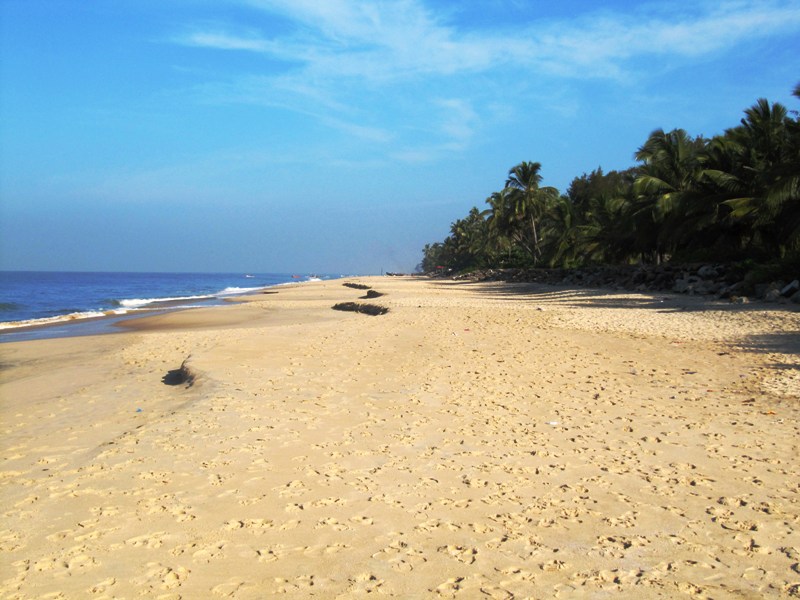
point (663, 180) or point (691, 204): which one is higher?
point (663, 180)

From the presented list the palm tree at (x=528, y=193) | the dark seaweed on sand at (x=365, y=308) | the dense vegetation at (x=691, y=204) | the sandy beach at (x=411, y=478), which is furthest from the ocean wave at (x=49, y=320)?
the palm tree at (x=528, y=193)

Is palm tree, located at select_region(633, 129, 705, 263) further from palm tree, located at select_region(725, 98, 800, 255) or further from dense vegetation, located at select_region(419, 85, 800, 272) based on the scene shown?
palm tree, located at select_region(725, 98, 800, 255)

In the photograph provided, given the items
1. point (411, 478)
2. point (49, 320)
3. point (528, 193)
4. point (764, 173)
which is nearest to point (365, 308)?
point (49, 320)

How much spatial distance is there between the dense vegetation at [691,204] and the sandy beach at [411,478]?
13.8 m

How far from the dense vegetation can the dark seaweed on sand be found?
13493 millimetres

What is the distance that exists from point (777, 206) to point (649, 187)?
41.6ft

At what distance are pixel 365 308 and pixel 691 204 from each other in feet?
51.0

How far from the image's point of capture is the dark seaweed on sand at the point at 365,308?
2197 centimetres

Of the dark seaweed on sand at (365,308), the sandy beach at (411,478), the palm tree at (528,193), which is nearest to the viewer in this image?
the sandy beach at (411,478)

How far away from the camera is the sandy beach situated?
3428mm

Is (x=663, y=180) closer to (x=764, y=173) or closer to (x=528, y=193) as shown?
(x=764, y=173)

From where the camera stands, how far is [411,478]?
16.1 ft

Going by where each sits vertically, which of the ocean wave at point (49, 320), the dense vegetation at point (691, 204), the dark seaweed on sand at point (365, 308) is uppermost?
the dense vegetation at point (691, 204)

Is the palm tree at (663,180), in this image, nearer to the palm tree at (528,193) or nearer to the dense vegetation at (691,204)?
the dense vegetation at (691,204)
